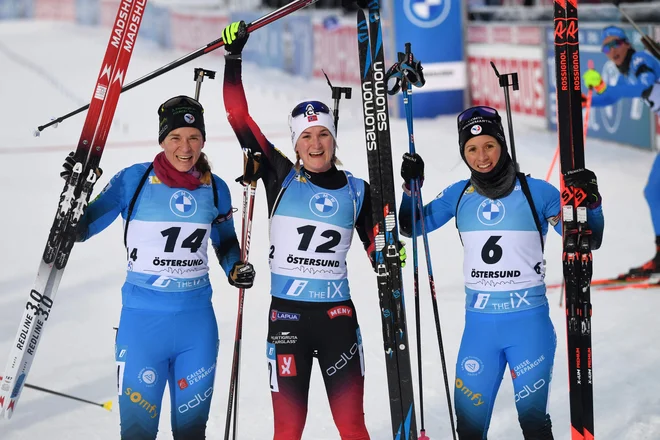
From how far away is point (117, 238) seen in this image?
10.5 metres

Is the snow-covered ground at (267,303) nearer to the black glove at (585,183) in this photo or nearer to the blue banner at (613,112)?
the blue banner at (613,112)

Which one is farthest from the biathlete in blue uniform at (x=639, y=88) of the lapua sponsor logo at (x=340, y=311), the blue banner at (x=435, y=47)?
the blue banner at (x=435, y=47)

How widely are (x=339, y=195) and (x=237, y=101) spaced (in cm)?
70

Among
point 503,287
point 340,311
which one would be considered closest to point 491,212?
point 503,287

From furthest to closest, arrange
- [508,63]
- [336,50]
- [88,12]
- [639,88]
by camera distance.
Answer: [88,12]
[336,50]
[508,63]
[639,88]

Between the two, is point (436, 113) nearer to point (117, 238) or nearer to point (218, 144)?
point (218, 144)

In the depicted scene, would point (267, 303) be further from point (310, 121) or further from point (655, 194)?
point (310, 121)

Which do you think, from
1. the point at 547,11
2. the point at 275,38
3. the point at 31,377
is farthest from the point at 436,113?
the point at 31,377

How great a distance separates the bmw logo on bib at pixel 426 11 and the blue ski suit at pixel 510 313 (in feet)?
41.3

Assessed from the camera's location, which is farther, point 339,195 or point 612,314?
point 612,314

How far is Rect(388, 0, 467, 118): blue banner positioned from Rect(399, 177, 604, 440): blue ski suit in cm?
1216

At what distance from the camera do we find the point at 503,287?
423cm

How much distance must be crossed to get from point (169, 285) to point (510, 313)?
1.55 metres

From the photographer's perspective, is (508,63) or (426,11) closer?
(508,63)
